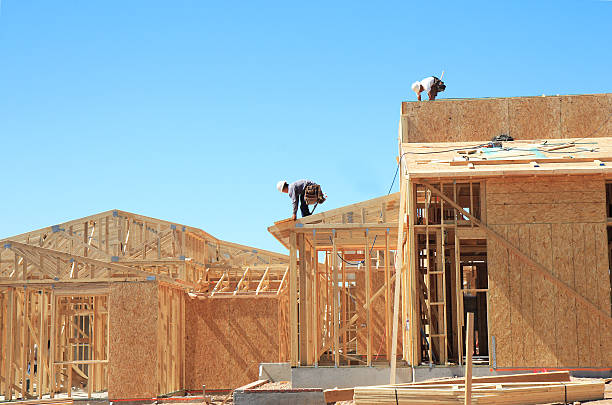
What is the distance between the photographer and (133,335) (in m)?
20.2

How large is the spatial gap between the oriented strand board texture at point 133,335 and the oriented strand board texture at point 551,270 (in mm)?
8652

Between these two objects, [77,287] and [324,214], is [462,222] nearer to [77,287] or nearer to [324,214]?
[324,214]

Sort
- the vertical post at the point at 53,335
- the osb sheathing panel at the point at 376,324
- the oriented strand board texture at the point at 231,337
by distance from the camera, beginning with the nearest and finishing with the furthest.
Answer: the vertical post at the point at 53,335 < the oriented strand board texture at the point at 231,337 < the osb sheathing panel at the point at 376,324

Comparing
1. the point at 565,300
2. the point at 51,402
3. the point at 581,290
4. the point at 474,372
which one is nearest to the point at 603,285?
the point at 581,290

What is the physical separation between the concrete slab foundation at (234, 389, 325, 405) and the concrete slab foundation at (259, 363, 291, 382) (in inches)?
147

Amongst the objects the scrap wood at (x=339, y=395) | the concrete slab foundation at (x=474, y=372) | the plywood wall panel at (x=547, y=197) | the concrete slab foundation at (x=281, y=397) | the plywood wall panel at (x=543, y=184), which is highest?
the plywood wall panel at (x=543, y=184)

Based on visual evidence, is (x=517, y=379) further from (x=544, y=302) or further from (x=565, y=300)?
(x=565, y=300)

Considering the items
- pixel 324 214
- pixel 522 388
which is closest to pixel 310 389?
pixel 324 214

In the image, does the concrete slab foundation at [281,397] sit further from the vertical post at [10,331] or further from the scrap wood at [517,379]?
the vertical post at [10,331]

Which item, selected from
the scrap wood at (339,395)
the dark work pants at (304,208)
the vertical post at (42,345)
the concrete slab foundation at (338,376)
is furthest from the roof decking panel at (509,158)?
the vertical post at (42,345)

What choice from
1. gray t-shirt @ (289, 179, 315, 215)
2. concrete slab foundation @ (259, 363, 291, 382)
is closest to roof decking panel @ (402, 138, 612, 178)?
gray t-shirt @ (289, 179, 315, 215)

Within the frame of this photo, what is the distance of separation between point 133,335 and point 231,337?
434 centimetres

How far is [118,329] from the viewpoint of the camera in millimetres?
20188

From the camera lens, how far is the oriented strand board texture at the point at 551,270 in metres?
15.4
